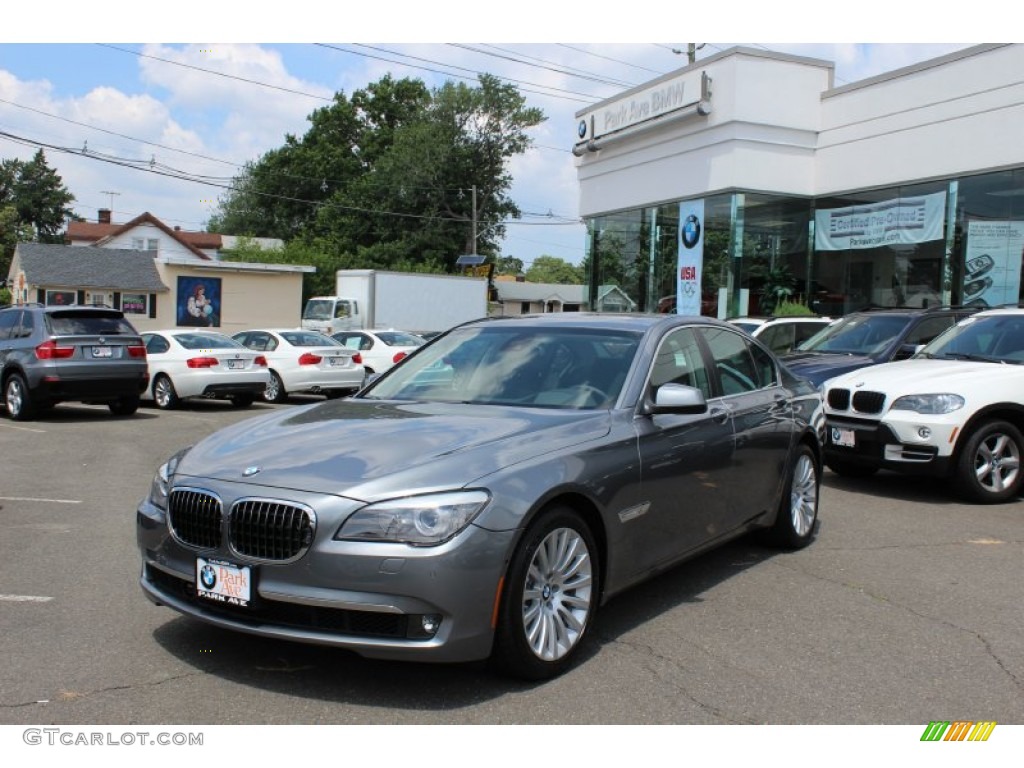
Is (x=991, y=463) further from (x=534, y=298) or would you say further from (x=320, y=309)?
(x=534, y=298)

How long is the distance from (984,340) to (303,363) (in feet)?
40.9

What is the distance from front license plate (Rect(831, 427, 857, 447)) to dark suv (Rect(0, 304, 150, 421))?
10.4 m

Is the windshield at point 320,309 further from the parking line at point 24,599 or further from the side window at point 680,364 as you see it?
the side window at point 680,364

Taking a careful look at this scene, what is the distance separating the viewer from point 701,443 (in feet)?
17.3

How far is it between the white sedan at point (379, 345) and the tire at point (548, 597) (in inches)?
626

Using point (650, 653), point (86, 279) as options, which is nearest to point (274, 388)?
point (650, 653)

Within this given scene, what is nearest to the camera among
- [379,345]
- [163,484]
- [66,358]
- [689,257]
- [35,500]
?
[163,484]

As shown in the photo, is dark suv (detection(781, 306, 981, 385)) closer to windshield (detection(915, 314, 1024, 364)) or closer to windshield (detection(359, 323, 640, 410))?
windshield (detection(915, 314, 1024, 364))

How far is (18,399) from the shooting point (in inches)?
559

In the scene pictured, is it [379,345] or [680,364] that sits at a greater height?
[680,364]

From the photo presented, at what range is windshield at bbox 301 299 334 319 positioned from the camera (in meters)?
31.7

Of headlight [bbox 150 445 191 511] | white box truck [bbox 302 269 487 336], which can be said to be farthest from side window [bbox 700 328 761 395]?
white box truck [bbox 302 269 487 336]

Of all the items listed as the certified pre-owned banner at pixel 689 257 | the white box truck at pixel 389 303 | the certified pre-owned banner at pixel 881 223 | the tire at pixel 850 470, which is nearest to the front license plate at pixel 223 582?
the tire at pixel 850 470

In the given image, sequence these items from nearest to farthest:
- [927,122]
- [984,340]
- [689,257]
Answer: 1. [984,340]
2. [927,122]
3. [689,257]
